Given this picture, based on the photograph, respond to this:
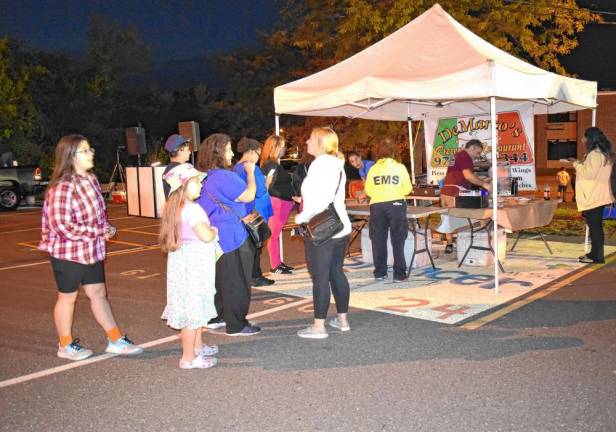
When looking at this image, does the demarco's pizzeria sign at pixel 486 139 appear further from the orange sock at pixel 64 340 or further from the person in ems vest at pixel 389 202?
the orange sock at pixel 64 340

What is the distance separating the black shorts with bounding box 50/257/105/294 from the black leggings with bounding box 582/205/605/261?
669 cm

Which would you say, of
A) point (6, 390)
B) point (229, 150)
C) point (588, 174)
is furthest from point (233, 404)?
point (588, 174)

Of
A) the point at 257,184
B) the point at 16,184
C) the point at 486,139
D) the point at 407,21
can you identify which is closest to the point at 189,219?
the point at 257,184

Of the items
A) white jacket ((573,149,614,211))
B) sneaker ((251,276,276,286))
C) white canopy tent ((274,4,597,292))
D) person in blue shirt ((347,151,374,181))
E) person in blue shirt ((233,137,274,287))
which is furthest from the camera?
person in blue shirt ((347,151,374,181))

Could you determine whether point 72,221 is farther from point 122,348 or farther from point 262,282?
point 262,282

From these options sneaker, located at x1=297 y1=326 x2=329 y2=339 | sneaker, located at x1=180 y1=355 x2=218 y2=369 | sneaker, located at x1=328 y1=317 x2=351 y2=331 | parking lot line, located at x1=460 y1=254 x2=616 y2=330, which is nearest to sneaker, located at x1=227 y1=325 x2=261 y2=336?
sneaker, located at x1=297 y1=326 x2=329 y2=339

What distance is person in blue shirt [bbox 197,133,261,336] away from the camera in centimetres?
554

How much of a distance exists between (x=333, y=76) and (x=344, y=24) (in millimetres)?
9154

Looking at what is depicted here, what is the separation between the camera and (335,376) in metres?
4.91

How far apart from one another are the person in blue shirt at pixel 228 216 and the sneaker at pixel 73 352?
125 centimetres

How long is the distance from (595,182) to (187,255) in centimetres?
617

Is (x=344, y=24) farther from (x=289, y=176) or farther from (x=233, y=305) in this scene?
(x=233, y=305)

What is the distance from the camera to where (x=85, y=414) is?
14.2 feet

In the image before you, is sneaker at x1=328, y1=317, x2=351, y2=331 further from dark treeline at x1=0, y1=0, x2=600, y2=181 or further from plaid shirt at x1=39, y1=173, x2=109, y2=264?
dark treeline at x1=0, y1=0, x2=600, y2=181
